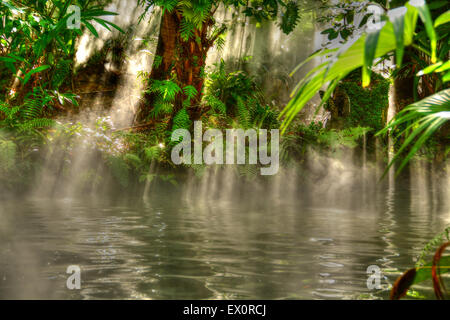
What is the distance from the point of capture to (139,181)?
6809mm

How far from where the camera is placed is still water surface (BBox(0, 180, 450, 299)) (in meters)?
2.06

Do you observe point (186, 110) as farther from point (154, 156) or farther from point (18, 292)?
point (18, 292)

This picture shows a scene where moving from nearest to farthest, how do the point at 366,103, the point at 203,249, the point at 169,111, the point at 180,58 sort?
the point at 203,249 → the point at 169,111 → the point at 180,58 → the point at 366,103

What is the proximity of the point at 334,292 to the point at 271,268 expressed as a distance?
474mm

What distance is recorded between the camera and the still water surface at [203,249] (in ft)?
6.75

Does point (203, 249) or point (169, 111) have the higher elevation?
point (169, 111)

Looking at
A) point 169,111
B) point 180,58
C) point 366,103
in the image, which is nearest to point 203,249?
point 169,111

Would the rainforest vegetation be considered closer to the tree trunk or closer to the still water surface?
the tree trunk

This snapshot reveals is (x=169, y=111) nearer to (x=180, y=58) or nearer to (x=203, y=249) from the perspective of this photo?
(x=180, y=58)

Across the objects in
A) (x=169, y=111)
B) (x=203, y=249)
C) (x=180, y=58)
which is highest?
(x=180, y=58)

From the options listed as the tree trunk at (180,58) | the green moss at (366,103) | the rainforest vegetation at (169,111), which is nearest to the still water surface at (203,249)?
the rainforest vegetation at (169,111)

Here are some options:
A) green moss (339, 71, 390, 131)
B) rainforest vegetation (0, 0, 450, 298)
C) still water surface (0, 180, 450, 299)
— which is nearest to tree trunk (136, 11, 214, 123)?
rainforest vegetation (0, 0, 450, 298)

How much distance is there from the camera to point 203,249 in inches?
115
